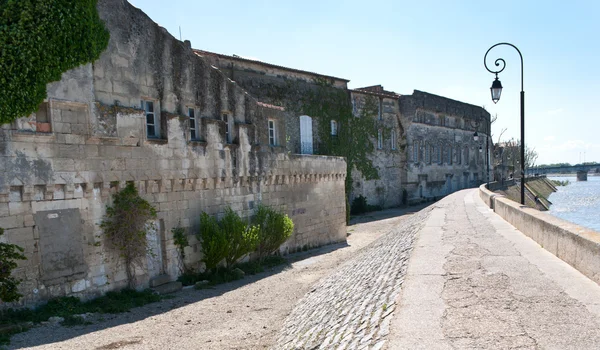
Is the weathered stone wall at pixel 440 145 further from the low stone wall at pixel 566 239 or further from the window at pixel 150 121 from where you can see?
the window at pixel 150 121

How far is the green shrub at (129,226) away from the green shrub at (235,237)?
2.80 metres

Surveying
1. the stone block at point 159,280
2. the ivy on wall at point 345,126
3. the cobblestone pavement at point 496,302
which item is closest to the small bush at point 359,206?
the ivy on wall at point 345,126

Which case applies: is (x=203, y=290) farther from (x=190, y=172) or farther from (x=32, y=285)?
(x=32, y=285)

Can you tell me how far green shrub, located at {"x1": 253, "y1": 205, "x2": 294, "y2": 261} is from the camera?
52.7ft

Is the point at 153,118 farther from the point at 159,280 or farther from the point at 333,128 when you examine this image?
the point at 333,128

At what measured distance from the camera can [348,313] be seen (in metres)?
6.78

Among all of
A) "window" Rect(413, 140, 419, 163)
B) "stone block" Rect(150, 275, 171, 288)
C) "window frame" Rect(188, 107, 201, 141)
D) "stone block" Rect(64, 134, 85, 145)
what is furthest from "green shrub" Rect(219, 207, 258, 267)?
"window" Rect(413, 140, 419, 163)

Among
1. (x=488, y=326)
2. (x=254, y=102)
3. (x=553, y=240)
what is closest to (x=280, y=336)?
(x=488, y=326)

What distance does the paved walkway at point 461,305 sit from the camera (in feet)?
13.9

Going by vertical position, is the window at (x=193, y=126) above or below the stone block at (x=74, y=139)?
above

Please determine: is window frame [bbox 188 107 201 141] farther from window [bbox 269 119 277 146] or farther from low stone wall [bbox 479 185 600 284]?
low stone wall [bbox 479 185 600 284]

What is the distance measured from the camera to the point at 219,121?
1426cm

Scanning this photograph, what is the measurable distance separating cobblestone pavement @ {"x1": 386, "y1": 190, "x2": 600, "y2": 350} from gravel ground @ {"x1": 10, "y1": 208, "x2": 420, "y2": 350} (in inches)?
140

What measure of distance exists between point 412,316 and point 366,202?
2923cm
